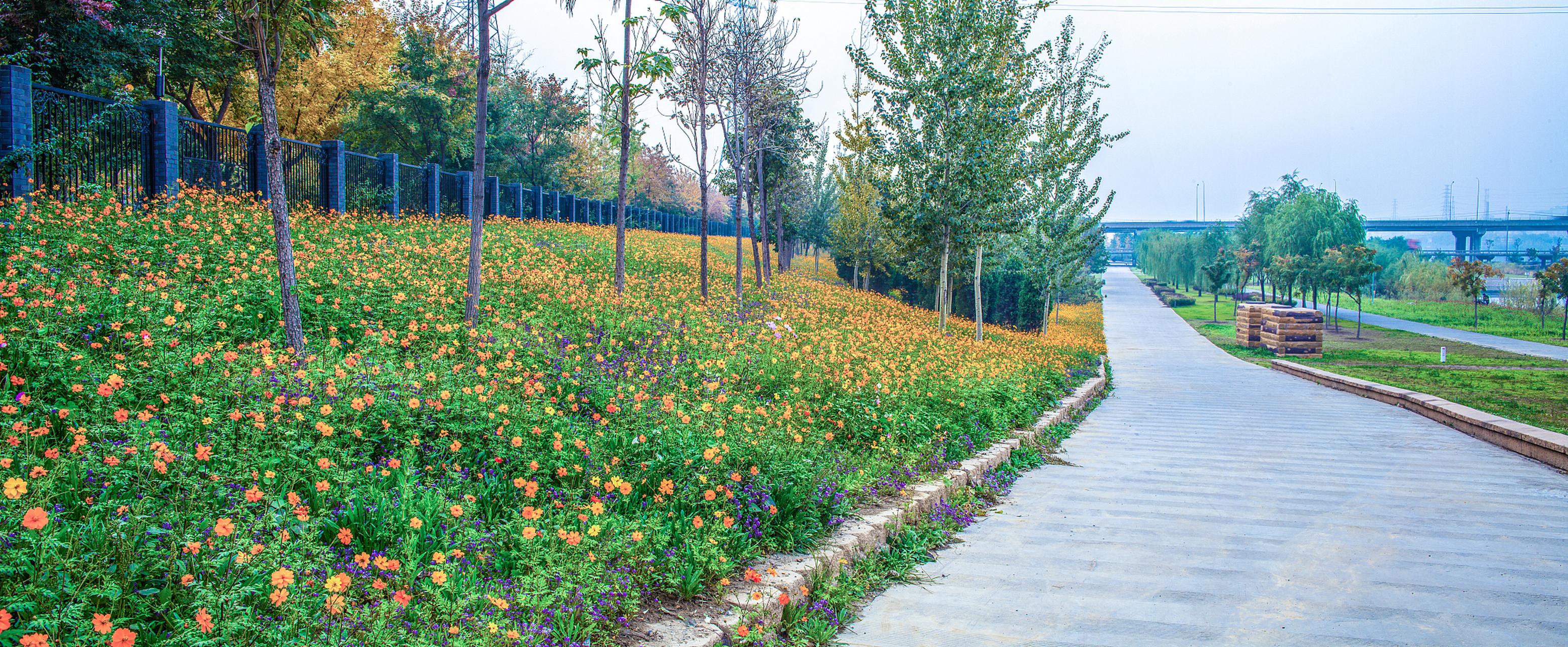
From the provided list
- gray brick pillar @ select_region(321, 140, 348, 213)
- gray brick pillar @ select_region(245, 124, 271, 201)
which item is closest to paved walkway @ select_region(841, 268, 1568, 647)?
gray brick pillar @ select_region(245, 124, 271, 201)

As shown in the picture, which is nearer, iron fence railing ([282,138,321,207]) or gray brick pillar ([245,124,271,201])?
gray brick pillar ([245,124,271,201])

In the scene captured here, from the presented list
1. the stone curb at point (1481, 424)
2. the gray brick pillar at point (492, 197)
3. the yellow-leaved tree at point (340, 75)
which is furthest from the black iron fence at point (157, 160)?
the stone curb at point (1481, 424)

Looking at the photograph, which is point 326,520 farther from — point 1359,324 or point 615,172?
point 615,172

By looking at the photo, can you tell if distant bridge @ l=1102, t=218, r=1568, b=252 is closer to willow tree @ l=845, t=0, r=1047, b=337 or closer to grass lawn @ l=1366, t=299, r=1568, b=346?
grass lawn @ l=1366, t=299, r=1568, b=346

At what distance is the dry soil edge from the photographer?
8.79ft

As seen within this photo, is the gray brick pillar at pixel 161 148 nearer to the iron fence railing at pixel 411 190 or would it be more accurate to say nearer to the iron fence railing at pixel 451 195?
the iron fence railing at pixel 411 190

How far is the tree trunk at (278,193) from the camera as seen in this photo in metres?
4.95

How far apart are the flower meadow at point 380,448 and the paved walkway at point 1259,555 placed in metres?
0.76

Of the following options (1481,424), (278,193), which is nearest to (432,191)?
(278,193)

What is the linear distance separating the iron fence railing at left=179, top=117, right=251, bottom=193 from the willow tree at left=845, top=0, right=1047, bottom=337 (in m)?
10.2

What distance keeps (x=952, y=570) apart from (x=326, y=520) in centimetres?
284

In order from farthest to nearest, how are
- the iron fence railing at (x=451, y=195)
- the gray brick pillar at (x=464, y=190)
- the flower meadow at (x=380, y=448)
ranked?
the gray brick pillar at (x=464, y=190)
the iron fence railing at (x=451, y=195)
the flower meadow at (x=380, y=448)

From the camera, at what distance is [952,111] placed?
43.3 feet

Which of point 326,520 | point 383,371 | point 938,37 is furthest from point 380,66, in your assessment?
point 326,520
